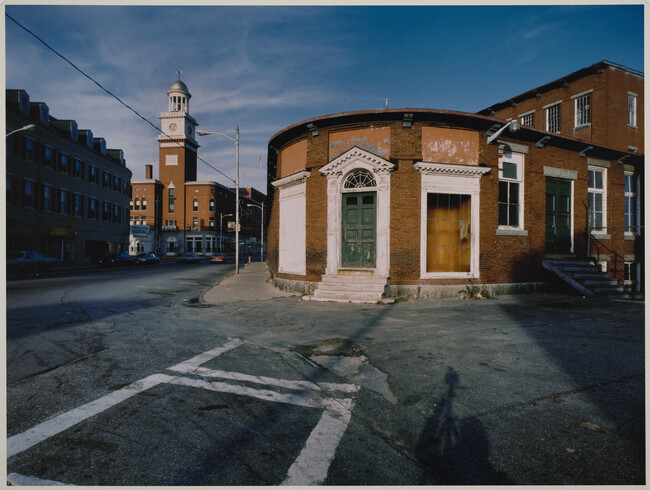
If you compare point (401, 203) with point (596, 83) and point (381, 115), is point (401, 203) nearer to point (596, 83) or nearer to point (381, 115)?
point (381, 115)

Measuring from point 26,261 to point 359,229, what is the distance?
82.7 ft

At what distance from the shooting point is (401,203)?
11.6 m

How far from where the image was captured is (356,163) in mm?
11961

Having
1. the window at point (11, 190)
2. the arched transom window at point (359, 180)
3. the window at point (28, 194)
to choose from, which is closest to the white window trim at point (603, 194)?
the arched transom window at point (359, 180)

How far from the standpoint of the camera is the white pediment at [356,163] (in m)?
11.6

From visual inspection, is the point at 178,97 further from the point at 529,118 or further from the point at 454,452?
the point at 454,452

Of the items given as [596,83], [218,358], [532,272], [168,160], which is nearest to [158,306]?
[218,358]

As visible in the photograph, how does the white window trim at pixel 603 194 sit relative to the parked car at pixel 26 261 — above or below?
Answer: above

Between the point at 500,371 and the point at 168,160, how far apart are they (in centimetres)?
7429

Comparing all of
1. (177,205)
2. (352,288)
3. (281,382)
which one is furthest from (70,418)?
(177,205)

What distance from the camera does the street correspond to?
99.3 inches

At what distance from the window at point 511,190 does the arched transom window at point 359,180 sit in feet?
15.7

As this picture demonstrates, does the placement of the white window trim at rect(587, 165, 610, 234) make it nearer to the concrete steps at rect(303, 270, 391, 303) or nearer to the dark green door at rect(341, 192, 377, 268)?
the dark green door at rect(341, 192, 377, 268)

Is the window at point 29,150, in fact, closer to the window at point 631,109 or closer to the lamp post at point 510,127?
A: the lamp post at point 510,127
